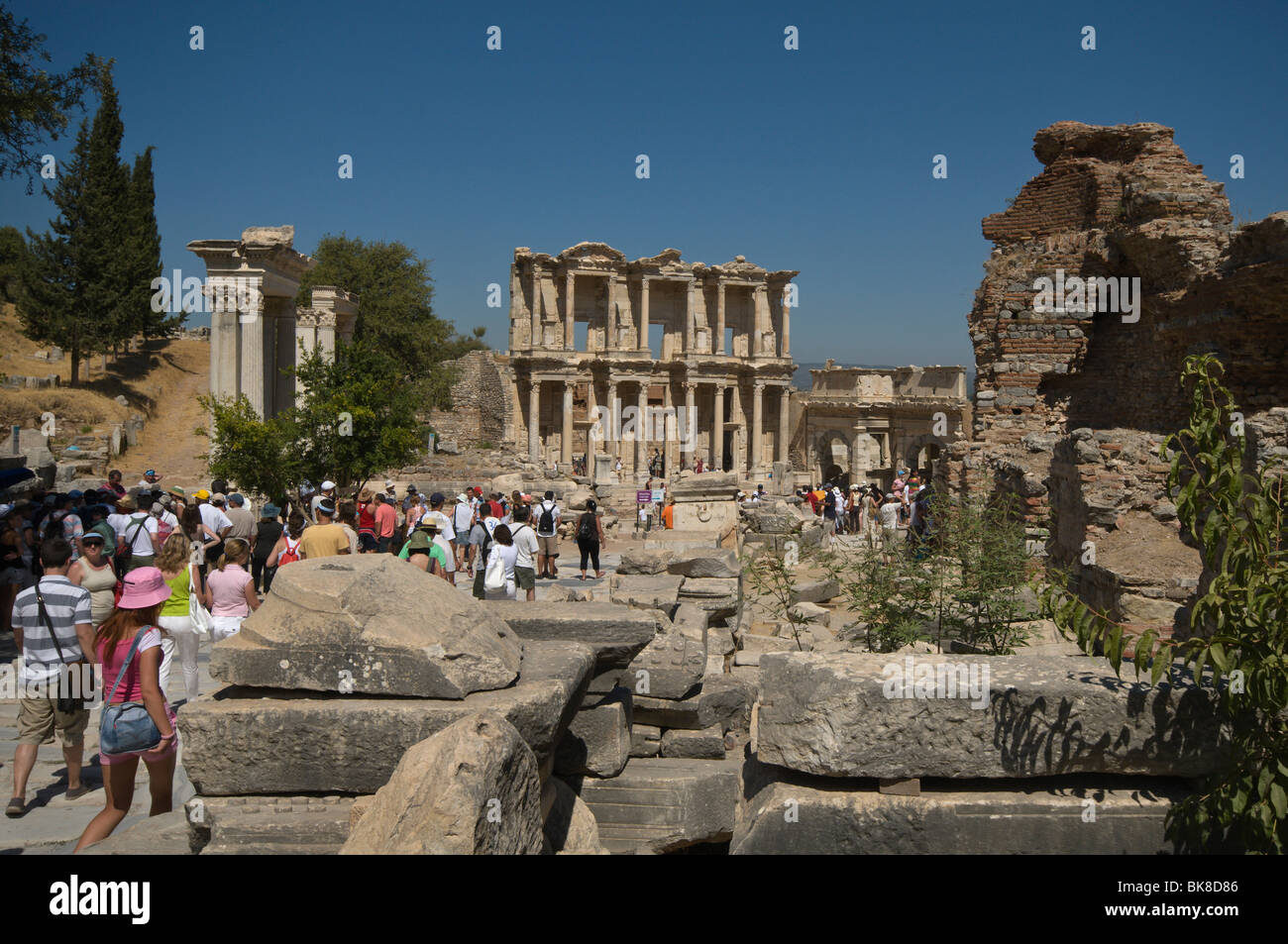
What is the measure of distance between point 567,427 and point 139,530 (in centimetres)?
3910

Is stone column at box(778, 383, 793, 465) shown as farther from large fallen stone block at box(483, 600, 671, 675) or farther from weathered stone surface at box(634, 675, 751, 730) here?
large fallen stone block at box(483, 600, 671, 675)

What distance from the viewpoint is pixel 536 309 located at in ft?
161

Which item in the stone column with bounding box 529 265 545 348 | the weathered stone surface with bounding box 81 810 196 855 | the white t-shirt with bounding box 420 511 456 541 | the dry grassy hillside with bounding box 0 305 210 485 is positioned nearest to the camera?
the weathered stone surface with bounding box 81 810 196 855

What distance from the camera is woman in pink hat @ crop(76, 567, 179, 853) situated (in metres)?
4.89

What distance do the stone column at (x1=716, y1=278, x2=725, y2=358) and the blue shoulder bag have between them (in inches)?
1873

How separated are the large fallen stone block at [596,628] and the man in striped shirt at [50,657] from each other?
9.23ft

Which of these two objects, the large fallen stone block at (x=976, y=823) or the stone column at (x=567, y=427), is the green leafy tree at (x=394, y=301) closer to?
the stone column at (x=567, y=427)

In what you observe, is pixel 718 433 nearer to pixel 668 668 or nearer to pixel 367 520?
pixel 367 520

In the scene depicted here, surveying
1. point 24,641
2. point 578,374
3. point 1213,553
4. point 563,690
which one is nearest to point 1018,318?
point 1213,553

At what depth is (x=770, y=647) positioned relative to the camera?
900 cm

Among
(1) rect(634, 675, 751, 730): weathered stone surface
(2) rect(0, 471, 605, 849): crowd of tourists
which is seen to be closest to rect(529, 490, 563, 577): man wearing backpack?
(2) rect(0, 471, 605, 849): crowd of tourists

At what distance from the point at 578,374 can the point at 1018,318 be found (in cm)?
3876

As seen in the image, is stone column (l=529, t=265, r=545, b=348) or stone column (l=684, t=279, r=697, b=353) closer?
stone column (l=529, t=265, r=545, b=348)
